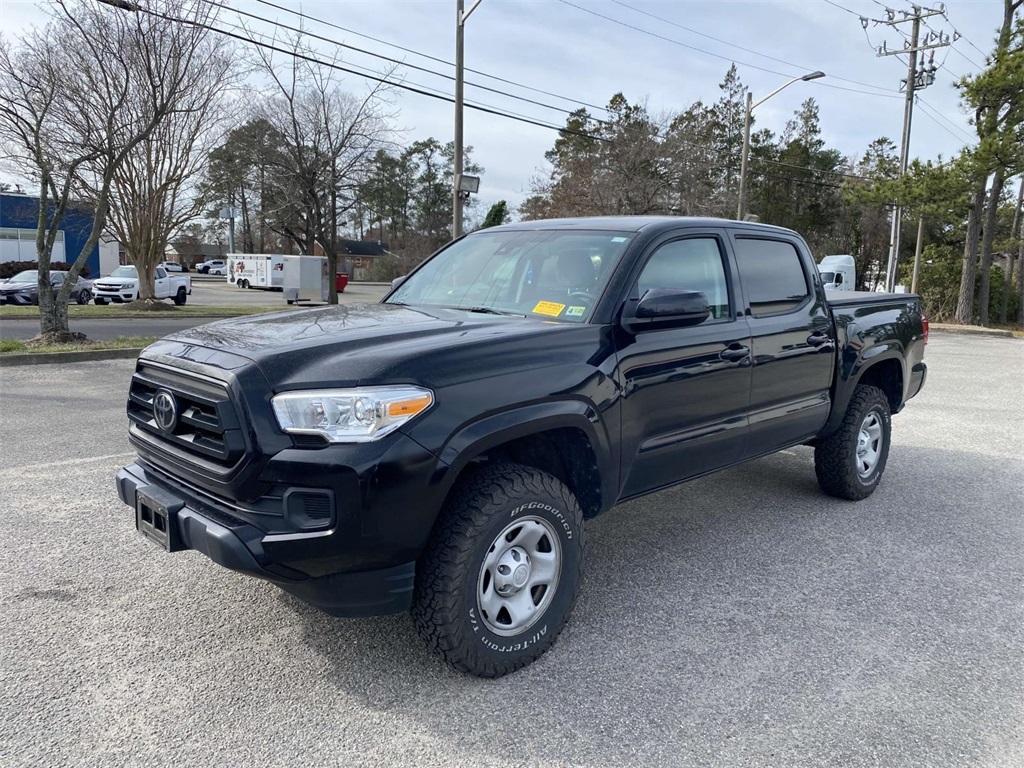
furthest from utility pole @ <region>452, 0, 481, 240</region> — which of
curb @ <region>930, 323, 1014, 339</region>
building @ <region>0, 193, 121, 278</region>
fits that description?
building @ <region>0, 193, 121, 278</region>

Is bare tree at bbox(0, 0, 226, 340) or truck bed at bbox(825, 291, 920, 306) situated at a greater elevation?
bare tree at bbox(0, 0, 226, 340)

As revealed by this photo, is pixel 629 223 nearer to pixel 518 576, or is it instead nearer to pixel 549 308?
pixel 549 308

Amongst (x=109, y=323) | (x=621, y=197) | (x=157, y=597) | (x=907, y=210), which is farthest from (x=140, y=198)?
(x=907, y=210)

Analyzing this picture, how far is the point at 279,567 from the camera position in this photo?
2525mm

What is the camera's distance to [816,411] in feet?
15.6

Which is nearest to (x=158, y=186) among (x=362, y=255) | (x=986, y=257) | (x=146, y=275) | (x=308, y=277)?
(x=146, y=275)

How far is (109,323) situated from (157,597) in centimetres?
1684

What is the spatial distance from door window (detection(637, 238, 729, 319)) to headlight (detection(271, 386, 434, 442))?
60.6 inches

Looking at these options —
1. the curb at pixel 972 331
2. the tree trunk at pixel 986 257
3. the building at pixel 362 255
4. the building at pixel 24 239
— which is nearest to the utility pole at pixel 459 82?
the curb at pixel 972 331

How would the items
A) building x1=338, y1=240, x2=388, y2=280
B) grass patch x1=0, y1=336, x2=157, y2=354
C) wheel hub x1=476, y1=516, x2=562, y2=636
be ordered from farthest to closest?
building x1=338, y1=240, x2=388, y2=280 < grass patch x1=0, y1=336, x2=157, y2=354 < wheel hub x1=476, y1=516, x2=562, y2=636

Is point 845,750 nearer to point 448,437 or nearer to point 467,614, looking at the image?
point 467,614

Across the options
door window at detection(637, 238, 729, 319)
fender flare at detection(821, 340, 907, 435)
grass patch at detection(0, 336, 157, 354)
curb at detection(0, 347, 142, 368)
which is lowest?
curb at detection(0, 347, 142, 368)

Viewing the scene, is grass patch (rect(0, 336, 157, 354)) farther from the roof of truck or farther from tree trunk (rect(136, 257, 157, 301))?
tree trunk (rect(136, 257, 157, 301))

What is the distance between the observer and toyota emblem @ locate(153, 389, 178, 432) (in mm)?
2922
